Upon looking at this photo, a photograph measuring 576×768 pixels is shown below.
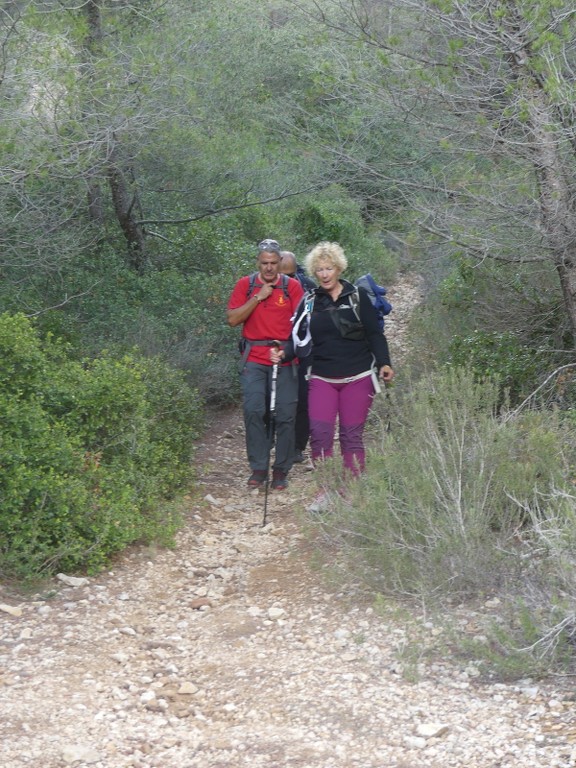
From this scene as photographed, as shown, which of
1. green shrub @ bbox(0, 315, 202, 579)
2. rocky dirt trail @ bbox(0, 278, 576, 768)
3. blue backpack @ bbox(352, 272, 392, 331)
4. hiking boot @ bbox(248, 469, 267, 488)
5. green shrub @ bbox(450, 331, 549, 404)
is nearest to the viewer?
rocky dirt trail @ bbox(0, 278, 576, 768)

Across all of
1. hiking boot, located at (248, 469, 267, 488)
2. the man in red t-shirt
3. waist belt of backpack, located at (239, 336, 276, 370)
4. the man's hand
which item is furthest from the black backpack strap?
hiking boot, located at (248, 469, 267, 488)

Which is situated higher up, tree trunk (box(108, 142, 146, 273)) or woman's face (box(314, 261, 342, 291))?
tree trunk (box(108, 142, 146, 273))

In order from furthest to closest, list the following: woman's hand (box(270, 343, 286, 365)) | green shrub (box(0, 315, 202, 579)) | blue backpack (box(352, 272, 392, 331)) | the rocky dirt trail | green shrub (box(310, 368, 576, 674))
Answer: woman's hand (box(270, 343, 286, 365)) < blue backpack (box(352, 272, 392, 331)) < green shrub (box(0, 315, 202, 579)) < green shrub (box(310, 368, 576, 674)) < the rocky dirt trail

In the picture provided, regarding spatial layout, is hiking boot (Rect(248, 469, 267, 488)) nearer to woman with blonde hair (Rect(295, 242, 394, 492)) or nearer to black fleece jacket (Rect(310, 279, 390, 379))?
woman with blonde hair (Rect(295, 242, 394, 492))

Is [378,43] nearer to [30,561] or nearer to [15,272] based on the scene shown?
[15,272]

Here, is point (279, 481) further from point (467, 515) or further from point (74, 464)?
point (467, 515)

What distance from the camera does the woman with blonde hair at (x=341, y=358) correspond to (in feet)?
22.8

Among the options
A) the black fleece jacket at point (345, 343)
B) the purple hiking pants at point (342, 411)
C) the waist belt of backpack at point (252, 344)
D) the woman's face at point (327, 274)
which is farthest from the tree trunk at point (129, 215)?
the purple hiking pants at point (342, 411)

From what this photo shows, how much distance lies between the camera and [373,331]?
6.94 m

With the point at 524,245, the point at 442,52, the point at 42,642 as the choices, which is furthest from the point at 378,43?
the point at 42,642

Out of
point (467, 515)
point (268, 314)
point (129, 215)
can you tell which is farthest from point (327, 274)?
point (129, 215)

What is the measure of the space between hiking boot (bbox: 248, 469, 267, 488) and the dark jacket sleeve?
146 cm

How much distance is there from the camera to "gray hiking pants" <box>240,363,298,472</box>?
7.68 meters

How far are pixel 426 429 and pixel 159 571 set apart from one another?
1.86 metres
